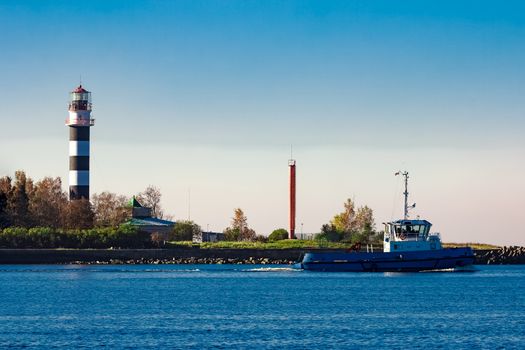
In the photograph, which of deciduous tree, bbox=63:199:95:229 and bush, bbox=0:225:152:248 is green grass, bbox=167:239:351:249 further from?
deciduous tree, bbox=63:199:95:229

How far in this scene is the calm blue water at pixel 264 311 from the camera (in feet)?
214

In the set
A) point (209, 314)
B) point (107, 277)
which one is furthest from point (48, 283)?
point (209, 314)

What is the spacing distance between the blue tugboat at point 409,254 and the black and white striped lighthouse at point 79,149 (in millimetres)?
42424

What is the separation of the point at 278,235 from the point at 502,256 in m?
31.5

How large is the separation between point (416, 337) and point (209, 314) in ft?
57.4

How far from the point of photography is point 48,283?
377 feet

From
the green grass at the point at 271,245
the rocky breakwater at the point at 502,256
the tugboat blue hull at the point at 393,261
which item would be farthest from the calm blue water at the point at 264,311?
the rocky breakwater at the point at 502,256

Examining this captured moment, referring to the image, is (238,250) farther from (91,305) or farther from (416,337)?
(416,337)

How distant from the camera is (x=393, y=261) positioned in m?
126

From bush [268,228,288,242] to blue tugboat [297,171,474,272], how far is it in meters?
46.4

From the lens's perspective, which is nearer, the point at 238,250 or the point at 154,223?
the point at 238,250

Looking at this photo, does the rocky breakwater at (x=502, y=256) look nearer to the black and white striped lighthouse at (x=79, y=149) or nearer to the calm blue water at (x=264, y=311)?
the calm blue water at (x=264, y=311)

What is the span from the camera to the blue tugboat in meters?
124

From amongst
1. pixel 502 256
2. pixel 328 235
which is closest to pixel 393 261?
pixel 502 256
